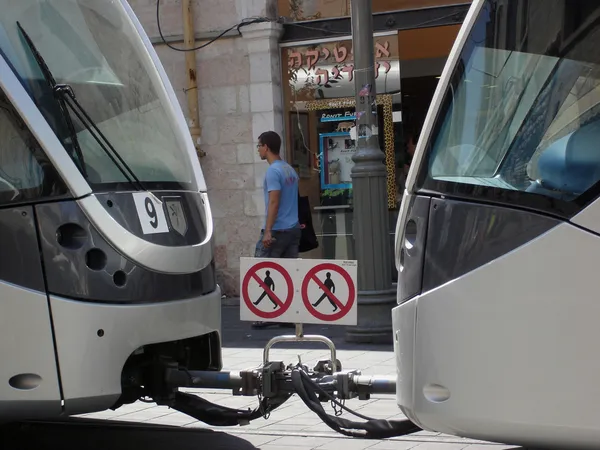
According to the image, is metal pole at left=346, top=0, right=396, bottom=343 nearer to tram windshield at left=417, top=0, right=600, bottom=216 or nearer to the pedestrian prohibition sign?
the pedestrian prohibition sign

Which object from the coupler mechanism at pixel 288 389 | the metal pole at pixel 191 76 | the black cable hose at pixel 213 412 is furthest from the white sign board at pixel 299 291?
the metal pole at pixel 191 76

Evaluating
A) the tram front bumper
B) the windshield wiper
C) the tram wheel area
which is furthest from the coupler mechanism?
the windshield wiper

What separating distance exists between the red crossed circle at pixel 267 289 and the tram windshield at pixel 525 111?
1.93m

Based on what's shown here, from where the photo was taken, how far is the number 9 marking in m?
5.47

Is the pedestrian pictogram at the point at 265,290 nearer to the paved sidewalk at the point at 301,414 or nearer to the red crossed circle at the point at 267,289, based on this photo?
the red crossed circle at the point at 267,289

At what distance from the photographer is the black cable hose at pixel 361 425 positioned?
5.13 metres

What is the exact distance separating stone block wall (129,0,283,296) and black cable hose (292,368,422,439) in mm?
8191

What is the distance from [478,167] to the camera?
160 inches

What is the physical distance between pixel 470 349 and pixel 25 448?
138 inches

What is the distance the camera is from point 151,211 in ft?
18.1

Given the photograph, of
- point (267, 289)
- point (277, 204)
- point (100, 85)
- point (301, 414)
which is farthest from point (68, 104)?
point (277, 204)

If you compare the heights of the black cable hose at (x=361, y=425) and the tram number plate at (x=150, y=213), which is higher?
the tram number plate at (x=150, y=213)

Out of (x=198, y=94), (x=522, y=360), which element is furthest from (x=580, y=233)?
(x=198, y=94)

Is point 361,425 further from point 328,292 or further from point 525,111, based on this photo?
point 525,111
